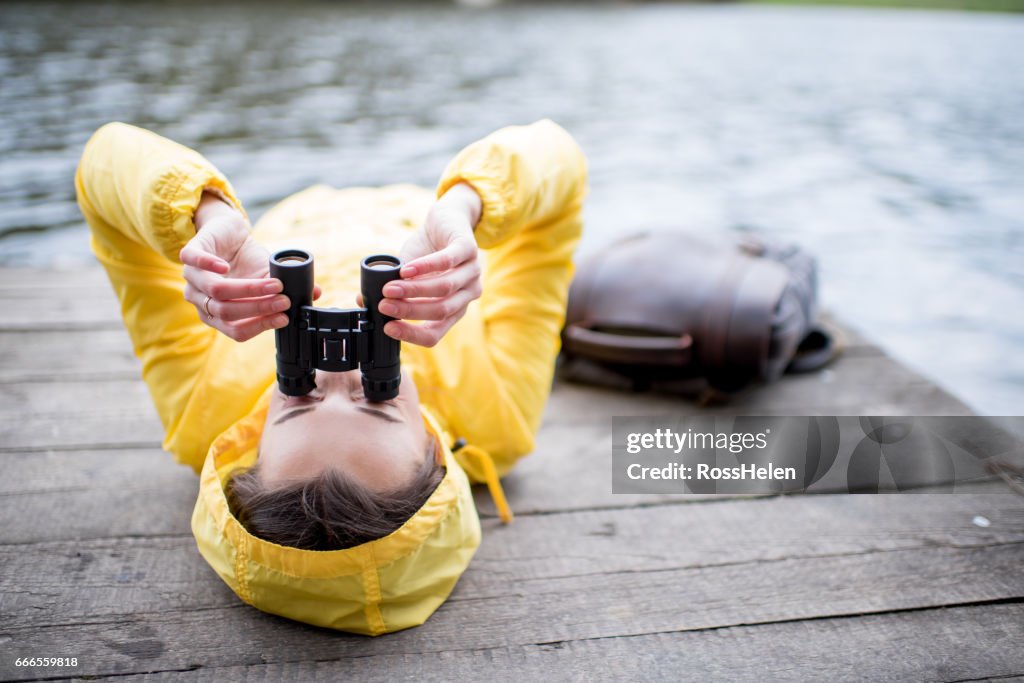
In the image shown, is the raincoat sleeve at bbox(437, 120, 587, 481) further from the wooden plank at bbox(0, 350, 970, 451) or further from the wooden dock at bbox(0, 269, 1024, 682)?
the wooden plank at bbox(0, 350, 970, 451)

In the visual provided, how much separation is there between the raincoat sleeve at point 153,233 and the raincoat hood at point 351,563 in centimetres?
34

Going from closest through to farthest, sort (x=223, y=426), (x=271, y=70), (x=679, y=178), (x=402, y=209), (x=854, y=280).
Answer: (x=223, y=426), (x=402, y=209), (x=854, y=280), (x=679, y=178), (x=271, y=70)

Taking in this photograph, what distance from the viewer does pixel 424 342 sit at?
1533mm

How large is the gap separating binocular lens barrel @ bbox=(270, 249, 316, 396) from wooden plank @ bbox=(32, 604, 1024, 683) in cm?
54

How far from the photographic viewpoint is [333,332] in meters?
1.53

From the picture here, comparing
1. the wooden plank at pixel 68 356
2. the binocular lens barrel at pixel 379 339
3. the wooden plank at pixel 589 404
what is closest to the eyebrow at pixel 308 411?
the binocular lens barrel at pixel 379 339

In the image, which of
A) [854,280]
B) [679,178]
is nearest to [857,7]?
[679,178]

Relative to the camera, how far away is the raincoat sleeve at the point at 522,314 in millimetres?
2047

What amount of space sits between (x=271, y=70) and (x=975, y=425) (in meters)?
11.5

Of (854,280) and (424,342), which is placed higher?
(424,342)

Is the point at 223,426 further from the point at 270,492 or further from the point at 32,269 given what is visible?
the point at 32,269

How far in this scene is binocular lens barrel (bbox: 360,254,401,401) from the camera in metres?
1.48

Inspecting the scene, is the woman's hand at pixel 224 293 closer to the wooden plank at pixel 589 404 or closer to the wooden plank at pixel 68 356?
the wooden plank at pixel 589 404

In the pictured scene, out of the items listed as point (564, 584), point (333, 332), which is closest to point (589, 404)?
point (564, 584)
